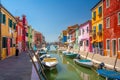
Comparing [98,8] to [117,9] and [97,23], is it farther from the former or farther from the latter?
[117,9]

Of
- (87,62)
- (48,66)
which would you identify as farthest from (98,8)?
(48,66)

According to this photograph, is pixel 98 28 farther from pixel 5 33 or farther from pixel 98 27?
pixel 5 33

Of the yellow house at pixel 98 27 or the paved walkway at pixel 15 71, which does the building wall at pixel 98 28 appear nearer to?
the yellow house at pixel 98 27

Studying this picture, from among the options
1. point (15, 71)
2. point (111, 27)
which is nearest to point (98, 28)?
point (111, 27)

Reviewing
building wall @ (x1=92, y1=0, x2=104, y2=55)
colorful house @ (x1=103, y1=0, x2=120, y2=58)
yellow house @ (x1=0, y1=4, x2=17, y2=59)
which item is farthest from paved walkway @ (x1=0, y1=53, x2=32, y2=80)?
building wall @ (x1=92, y1=0, x2=104, y2=55)

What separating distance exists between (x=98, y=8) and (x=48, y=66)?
1653 centimetres

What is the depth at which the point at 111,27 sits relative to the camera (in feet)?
92.2

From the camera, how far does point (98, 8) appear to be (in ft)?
113

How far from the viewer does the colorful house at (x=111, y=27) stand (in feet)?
84.9

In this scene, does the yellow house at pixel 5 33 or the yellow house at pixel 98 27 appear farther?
the yellow house at pixel 98 27

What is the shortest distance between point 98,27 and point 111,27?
6455 millimetres

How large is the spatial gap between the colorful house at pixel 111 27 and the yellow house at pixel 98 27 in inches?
84.3

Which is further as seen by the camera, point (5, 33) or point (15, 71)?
point (5, 33)

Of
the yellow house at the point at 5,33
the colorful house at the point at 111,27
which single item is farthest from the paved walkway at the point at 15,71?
the colorful house at the point at 111,27
